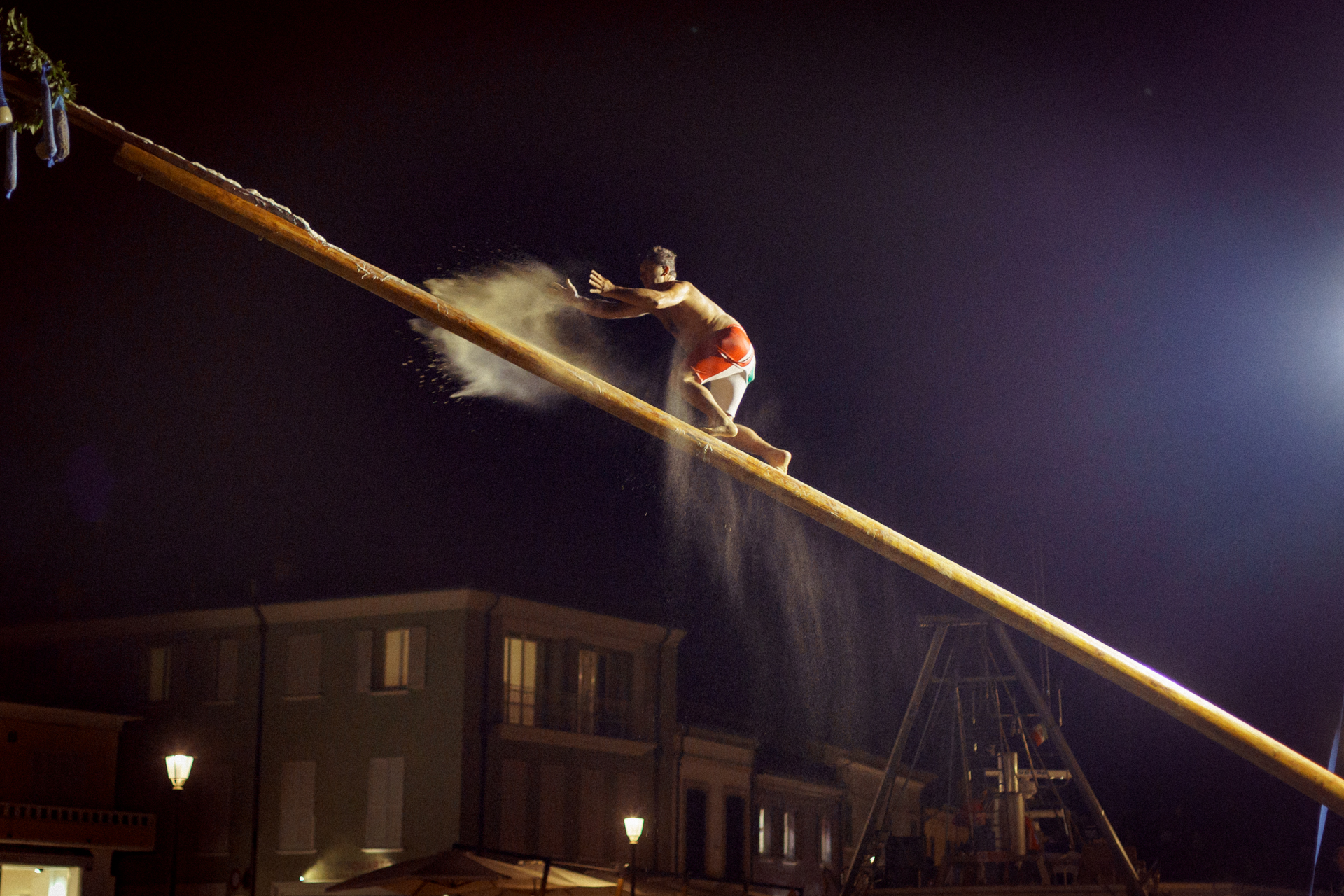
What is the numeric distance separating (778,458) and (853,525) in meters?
3.11

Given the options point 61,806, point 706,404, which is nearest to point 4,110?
point 706,404

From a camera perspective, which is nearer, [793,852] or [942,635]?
[942,635]

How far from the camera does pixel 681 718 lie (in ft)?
143

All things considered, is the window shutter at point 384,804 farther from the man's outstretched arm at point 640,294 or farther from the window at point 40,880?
the man's outstretched arm at point 640,294

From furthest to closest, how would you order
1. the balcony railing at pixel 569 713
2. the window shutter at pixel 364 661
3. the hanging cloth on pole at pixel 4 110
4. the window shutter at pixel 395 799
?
the balcony railing at pixel 569 713 < the window shutter at pixel 364 661 < the window shutter at pixel 395 799 < the hanging cloth on pole at pixel 4 110

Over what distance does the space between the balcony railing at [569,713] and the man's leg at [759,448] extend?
28.7 meters

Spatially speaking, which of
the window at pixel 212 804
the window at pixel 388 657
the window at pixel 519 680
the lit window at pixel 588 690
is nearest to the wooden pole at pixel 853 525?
the window at pixel 388 657

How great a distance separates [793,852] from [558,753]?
13.5 meters

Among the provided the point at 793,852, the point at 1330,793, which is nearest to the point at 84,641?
the point at 793,852

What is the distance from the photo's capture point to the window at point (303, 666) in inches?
1487

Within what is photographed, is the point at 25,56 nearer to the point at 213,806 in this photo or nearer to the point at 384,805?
the point at 384,805

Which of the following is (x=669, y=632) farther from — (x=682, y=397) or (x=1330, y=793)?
(x=1330, y=793)

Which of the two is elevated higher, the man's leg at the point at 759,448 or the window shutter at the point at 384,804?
the man's leg at the point at 759,448

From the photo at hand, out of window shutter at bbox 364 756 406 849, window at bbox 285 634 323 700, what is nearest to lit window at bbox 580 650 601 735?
window shutter at bbox 364 756 406 849
